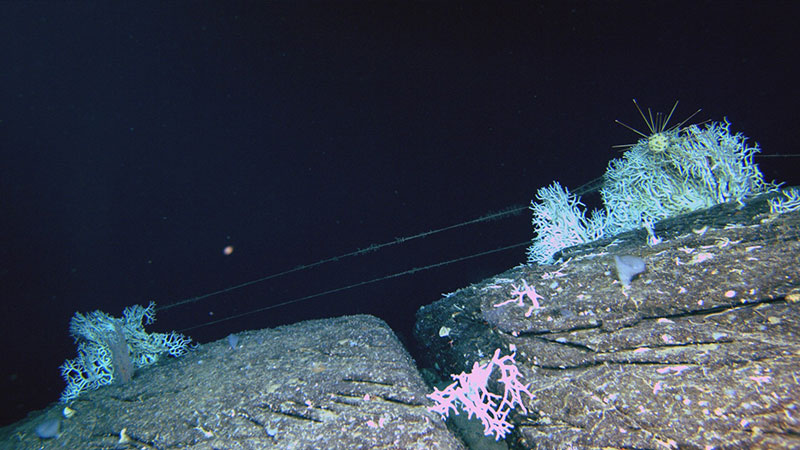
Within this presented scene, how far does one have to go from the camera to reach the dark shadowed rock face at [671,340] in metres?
1.55

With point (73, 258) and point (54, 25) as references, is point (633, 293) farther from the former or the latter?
point (73, 258)

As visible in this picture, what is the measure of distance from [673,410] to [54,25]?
5.79 m

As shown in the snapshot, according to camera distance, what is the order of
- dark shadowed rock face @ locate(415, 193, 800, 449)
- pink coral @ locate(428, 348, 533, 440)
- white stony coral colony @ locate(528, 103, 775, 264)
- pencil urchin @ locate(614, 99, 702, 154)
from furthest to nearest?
pencil urchin @ locate(614, 99, 702, 154) < white stony coral colony @ locate(528, 103, 775, 264) < pink coral @ locate(428, 348, 533, 440) < dark shadowed rock face @ locate(415, 193, 800, 449)

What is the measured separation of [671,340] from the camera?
1.91 meters

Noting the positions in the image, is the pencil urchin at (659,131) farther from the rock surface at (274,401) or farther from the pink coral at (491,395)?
the rock surface at (274,401)

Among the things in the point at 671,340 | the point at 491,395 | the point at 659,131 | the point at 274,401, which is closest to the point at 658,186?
the point at 659,131

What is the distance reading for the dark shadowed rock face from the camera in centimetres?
155

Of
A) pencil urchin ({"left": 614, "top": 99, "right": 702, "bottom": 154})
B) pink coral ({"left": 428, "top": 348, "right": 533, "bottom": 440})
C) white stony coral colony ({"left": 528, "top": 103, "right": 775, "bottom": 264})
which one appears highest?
pencil urchin ({"left": 614, "top": 99, "right": 702, "bottom": 154})

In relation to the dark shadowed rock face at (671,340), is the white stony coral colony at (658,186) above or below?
above

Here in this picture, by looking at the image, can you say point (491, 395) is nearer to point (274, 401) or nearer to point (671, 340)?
point (671, 340)

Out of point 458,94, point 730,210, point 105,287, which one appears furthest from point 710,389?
point 105,287

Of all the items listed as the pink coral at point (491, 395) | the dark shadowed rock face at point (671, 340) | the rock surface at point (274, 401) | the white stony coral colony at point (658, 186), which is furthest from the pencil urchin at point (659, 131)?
the rock surface at point (274, 401)

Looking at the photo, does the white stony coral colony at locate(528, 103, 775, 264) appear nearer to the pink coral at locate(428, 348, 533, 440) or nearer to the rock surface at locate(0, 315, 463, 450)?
the pink coral at locate(428, 348, 533, 440)

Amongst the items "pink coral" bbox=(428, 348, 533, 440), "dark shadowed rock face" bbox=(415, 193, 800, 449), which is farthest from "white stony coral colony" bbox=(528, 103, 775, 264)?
"pink coral" bbox=(428, 348, 533, 440)
